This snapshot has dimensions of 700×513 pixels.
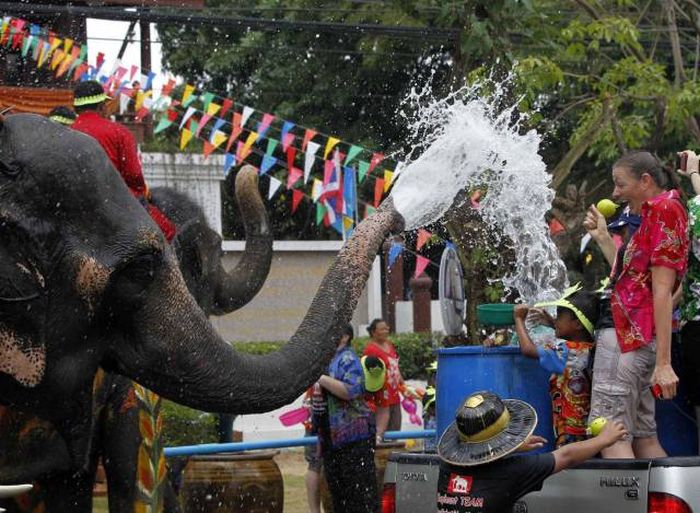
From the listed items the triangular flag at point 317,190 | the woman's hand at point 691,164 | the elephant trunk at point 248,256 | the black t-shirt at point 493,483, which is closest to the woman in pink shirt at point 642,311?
the woman's hand at point 691,164

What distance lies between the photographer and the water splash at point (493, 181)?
6268 millimetres

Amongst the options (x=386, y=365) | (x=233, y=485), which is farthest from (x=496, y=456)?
(x=386, y=365)

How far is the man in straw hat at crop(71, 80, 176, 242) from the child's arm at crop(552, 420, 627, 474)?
1.81 meters

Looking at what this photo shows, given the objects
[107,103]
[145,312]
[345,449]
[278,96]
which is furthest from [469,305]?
[278,96]

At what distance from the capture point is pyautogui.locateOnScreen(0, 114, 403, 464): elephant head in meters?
3.85

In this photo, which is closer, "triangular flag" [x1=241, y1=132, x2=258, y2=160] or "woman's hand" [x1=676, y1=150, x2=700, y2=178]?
"woman's hand" [x1=676, y1=150, x2=700, y2=178]

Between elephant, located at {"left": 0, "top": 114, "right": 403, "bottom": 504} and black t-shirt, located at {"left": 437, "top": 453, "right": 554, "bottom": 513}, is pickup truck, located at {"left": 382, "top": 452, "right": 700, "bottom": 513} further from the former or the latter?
elephant, located at {"left": 0, "top": 114, "right": 403, "bottom": 504}

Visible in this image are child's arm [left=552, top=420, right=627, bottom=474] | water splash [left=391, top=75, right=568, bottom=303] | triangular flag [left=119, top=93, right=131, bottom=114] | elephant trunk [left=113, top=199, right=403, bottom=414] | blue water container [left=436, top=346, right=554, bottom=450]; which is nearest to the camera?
elephant trunk [left=113, top=199, right=403, bottom=414]

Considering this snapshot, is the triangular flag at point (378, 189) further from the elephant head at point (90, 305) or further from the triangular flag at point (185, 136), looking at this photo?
the elephant head at point (90, 305)

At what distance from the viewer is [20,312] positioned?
381 centimetres

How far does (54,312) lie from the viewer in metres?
3.91

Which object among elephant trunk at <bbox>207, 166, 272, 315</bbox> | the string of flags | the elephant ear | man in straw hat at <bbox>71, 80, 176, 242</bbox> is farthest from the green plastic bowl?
the string of flags

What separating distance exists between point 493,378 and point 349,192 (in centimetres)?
845

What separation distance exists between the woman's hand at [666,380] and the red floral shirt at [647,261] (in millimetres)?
245
